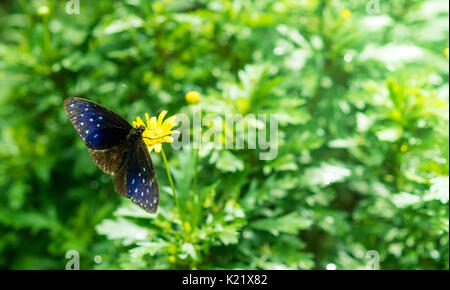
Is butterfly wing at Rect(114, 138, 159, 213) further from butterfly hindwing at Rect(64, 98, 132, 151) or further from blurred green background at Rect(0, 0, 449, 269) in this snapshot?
blurred green background at Rect(0, 0, 449, 269)

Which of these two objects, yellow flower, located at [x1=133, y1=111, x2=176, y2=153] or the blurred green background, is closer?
yellow flower, located at [x1=133, y1=111, x2=176, y2=153]

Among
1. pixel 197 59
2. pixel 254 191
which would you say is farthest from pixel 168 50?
pixel 254 191

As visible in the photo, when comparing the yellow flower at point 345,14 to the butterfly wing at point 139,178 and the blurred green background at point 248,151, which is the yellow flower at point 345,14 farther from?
the butterfly wing at point 139,178

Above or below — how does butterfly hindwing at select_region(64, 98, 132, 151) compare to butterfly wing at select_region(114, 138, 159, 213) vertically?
above

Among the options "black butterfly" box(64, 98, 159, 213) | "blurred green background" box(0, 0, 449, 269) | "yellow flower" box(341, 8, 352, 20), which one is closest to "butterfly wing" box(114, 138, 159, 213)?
"black butterfly" box(64, 98, 159, 213)

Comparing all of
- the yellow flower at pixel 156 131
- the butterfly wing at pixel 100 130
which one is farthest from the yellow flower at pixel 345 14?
the butterfly wing at pixel 100 130

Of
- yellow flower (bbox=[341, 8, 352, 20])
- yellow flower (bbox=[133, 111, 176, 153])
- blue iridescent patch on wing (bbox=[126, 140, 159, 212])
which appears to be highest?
yellow flower (bbox=[341, 8, 352, 20])
